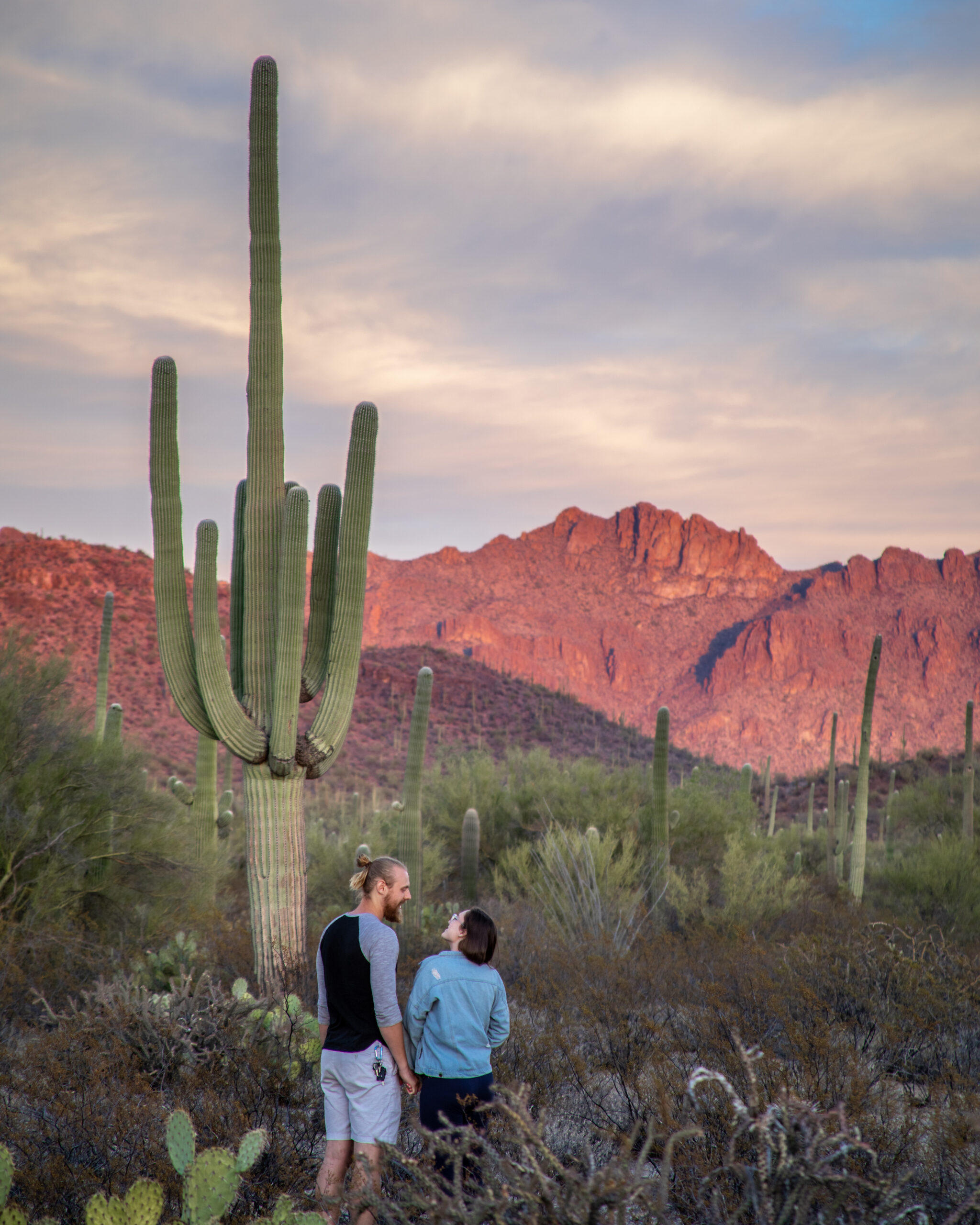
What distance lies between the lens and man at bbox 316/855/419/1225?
3600 mm

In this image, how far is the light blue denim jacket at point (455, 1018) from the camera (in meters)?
3.61

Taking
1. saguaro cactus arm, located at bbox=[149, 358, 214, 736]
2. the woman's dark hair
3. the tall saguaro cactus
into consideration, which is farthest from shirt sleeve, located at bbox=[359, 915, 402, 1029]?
saguaro cactus arm, located at bbox=[149, 358, 214, 736]

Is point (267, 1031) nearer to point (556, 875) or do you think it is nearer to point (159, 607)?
point (159, 607)

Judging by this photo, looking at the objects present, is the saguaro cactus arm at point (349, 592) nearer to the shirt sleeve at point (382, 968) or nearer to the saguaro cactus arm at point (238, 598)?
the saguaro cactus arm at point (238, 598)

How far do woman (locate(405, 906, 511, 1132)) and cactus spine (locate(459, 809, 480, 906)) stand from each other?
7.22m

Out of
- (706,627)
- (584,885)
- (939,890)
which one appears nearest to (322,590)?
(584,885)

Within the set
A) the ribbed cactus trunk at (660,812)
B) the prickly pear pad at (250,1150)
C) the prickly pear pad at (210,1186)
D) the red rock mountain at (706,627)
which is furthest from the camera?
the red rock mountain at (706,627)

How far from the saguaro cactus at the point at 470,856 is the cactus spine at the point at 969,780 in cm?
944

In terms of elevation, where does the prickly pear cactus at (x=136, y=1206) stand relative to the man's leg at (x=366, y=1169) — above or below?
above

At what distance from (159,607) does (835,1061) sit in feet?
18.4

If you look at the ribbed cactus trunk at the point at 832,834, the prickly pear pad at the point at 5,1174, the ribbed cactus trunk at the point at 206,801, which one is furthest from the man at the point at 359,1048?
the ribbed cactus trunk at the point at 832,834

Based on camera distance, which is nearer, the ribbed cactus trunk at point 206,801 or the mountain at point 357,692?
the ribbed cactus trunk at point 206,801

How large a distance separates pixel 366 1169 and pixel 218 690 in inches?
154

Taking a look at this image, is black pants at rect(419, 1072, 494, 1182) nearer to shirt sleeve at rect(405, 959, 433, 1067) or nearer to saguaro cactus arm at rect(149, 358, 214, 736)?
shirt sleeve at rect(405, 959, 433, 1067)
